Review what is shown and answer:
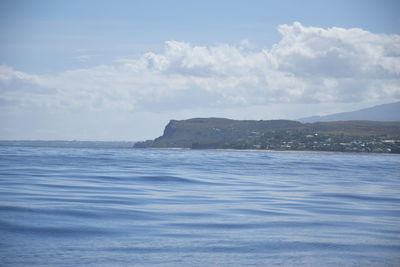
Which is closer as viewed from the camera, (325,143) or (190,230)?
(190,230)

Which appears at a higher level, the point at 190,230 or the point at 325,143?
the point at 325,143

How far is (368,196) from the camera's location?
27828 mm

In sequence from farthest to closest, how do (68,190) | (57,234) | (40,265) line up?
(68,190) → (57,234) → (40,265)

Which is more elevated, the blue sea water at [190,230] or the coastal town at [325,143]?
the coastal town at [325,143]

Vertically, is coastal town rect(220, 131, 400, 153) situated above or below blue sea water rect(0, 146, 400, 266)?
above

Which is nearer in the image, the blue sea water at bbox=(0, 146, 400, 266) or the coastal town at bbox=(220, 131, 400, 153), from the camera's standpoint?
the blue sea water at bbox=(0, 146, 400, 266)

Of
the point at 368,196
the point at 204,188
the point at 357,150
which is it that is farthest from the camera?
the point at 357,150

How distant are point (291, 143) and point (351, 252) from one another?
540ft

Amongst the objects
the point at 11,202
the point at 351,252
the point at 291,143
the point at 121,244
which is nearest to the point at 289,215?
the point at 351,252

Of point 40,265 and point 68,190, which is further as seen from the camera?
point 68,190

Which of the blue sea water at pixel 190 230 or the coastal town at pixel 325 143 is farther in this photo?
the coastal town at pixel 325 143

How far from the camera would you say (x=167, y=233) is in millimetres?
14766

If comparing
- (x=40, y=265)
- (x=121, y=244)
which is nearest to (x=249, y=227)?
(x=121, y=244)

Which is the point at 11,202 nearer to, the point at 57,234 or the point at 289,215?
the point at 57,234
